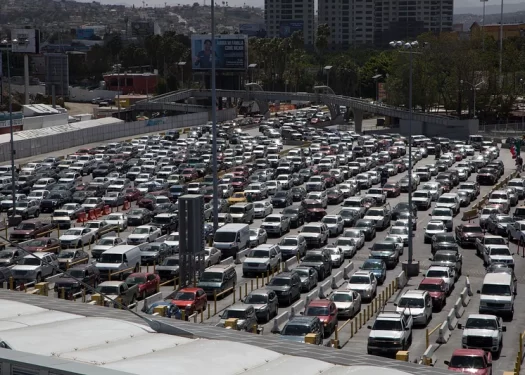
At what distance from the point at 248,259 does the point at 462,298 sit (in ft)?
24.1

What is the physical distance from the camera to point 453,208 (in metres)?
46.5

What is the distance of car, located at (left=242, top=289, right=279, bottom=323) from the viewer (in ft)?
92.4

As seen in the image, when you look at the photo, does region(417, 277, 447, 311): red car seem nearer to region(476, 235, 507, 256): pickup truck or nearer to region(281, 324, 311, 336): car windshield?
region(281, 324, 311, 336): car windshield

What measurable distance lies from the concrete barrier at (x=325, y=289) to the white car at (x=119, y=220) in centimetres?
1240

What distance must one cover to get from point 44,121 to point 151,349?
6512 cm

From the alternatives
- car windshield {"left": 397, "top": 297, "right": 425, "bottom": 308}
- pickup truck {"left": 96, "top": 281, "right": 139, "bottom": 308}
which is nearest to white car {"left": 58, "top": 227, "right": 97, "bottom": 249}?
pickup truck {"left": 96, "top": 281, "right": 139, "bottom": 308}

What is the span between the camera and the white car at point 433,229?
40.2m

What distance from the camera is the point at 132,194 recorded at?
50.9 metres

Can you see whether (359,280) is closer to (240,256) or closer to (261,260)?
(261,260)

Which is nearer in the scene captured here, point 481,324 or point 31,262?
point 481,324

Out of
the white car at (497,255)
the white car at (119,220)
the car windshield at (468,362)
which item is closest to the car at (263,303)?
the car windshield at (468,362)

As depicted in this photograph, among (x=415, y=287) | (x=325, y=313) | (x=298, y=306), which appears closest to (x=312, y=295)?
(x=298, y=306)

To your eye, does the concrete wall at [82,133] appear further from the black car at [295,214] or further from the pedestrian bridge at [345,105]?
the black car at [295,214]

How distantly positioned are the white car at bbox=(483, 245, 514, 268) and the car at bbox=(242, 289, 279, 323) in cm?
942
